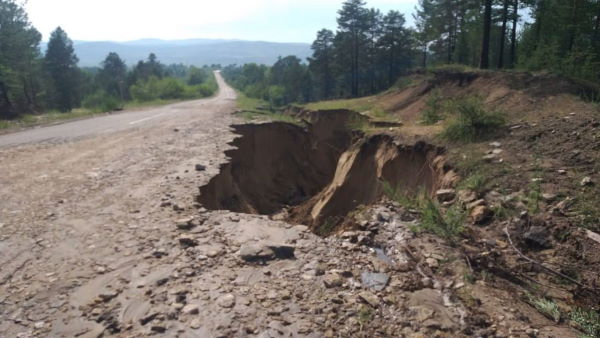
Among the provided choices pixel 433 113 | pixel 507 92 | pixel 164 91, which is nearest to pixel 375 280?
pixel 433 113

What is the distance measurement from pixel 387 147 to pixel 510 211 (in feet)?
19.1

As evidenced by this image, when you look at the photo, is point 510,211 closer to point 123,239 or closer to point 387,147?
point 123,239

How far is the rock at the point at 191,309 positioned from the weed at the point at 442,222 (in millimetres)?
3066

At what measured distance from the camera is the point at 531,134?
7266 millimetres

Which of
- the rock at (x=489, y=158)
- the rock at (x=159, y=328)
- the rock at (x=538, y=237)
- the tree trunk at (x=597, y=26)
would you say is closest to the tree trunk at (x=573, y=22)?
the tree trunk at (x=597, y=26)

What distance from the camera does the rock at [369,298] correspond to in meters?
3.77

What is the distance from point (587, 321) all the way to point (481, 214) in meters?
2.06

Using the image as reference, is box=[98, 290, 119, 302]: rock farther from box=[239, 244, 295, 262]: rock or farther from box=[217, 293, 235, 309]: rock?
box=[239, 244, 295, 262]: rock

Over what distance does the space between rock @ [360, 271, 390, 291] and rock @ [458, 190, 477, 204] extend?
7.76ft

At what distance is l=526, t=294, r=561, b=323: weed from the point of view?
138 inches

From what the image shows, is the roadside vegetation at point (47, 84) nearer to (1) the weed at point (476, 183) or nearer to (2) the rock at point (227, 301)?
(2) the rock at point (227, 301)

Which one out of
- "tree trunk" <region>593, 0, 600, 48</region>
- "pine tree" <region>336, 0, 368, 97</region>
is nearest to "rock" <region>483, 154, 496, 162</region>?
"tree trunk" <region>593, 0, 600, 48</region>

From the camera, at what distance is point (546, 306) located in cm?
361

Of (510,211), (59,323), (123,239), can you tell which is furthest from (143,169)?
(510,211)
